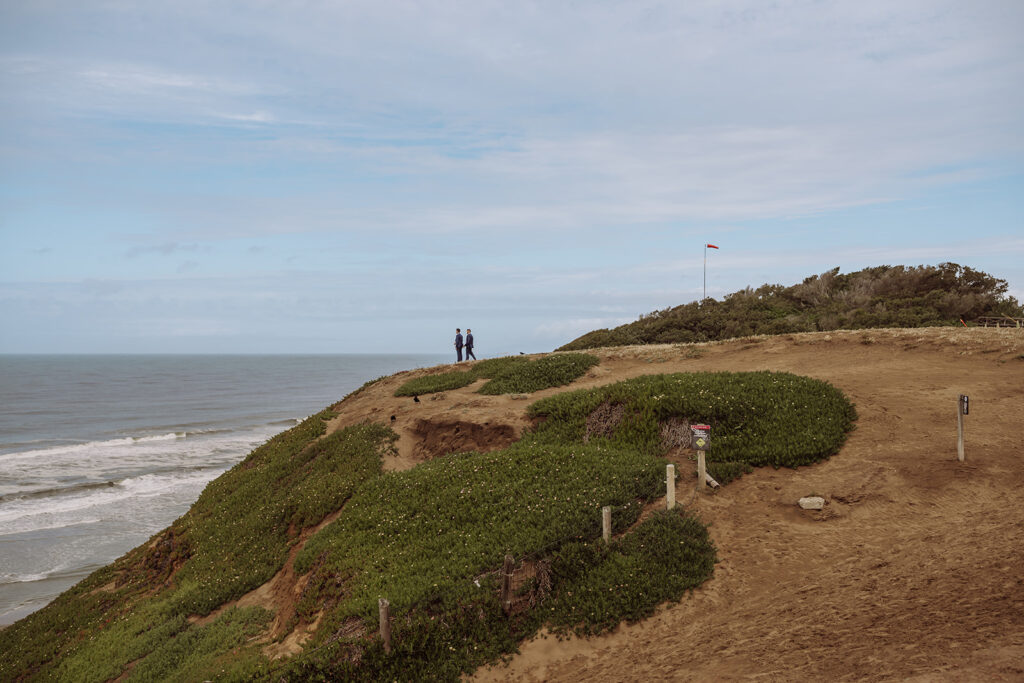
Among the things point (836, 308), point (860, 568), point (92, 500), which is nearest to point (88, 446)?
point (92, 500)

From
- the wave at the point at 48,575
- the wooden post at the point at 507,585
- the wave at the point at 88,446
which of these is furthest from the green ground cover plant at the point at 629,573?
the wave at the point at 88,446

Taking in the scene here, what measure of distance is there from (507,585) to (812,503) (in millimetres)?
6860

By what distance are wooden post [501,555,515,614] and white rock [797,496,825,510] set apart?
6573 mm

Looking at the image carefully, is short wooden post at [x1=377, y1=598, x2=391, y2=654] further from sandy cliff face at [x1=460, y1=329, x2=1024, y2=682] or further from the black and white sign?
the black and white sign

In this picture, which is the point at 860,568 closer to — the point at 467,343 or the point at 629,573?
the point at 629,573

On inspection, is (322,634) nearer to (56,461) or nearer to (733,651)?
(733,651)

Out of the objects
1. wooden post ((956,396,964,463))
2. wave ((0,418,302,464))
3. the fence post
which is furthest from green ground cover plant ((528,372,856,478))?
wave ((0,418,302,464))

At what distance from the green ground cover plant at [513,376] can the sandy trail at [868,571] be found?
431 inches

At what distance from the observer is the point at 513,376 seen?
1028 inches

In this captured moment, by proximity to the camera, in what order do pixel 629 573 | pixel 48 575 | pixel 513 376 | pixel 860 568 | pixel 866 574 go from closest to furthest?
pixel 866 574 → pixel 860 568 → pixel 629 573 → pixel 48 575 → pixel 513 376

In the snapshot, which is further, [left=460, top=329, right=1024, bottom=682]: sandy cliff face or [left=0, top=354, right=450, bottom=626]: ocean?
[left=0, top=354, right=450, bottom=626]: ocean

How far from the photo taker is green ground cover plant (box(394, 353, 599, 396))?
82.0 ft

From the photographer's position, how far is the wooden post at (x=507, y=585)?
1059 centimetres

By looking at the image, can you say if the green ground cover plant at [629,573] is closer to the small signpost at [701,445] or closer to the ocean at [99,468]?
the small signpost at [701,445]
